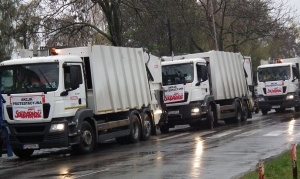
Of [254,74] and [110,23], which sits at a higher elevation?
[110,23]

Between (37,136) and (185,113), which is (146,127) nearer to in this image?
(185,113)

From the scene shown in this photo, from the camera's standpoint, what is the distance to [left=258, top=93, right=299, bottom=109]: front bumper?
3328cm

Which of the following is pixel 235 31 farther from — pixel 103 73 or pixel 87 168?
pixel 87 168

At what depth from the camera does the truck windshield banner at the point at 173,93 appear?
2409 cm

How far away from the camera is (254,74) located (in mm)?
34000

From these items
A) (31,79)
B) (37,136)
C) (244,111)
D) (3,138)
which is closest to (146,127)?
(37,136)

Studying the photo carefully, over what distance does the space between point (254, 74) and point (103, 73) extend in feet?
57.4

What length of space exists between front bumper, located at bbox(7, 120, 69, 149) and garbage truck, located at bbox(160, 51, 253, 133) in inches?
303

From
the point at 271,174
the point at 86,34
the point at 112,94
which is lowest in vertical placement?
the point at 271,174

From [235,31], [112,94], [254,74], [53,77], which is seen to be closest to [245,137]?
[112,94]

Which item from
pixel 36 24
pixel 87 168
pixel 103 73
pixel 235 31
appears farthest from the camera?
pixel 235 31

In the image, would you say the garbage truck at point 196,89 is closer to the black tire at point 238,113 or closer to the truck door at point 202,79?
the truck door at point 202,79

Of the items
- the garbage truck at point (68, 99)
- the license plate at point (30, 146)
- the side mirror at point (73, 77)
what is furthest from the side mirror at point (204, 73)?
the license plate at point (30, 146)

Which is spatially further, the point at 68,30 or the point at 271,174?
the point at 68,30
